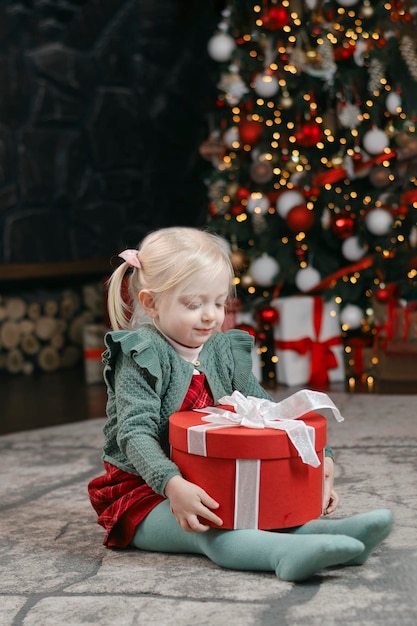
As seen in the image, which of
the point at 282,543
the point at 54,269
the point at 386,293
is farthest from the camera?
the point at 54,269

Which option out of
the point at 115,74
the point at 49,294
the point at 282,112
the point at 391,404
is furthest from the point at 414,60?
the point at 49,294

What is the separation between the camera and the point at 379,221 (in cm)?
395

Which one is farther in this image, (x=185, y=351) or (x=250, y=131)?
(x=250, y=131)

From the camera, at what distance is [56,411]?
12.6 feet

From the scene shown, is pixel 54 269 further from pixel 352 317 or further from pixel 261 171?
pixel 352 317

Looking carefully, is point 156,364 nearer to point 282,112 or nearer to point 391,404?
point 391,404

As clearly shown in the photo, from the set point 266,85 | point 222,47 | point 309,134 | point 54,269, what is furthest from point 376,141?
point 54,269

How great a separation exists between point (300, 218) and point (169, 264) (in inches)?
85.3

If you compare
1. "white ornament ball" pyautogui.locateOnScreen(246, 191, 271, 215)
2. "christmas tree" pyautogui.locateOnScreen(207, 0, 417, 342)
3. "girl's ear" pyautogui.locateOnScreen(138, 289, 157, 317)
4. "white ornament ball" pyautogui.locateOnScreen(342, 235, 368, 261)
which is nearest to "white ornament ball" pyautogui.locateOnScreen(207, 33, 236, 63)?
"christmas tree" pyautogui.locateOnScreen(207, 0, 417, 342)

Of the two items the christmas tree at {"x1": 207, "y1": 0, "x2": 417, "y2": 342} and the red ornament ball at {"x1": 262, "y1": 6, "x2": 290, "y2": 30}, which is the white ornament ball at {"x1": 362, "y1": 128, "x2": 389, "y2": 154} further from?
the red ornament ball at {"x1": 262, "y1": 6, "x2": 290, "y2": 30}

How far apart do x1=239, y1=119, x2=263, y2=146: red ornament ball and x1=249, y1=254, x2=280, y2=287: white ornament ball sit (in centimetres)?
50

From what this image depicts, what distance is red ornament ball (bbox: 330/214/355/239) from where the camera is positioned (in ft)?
13.3

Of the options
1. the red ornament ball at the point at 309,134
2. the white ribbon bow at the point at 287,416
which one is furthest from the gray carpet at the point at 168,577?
the red ornament ball at the point at 309,134

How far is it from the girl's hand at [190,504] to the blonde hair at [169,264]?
0.39 m
